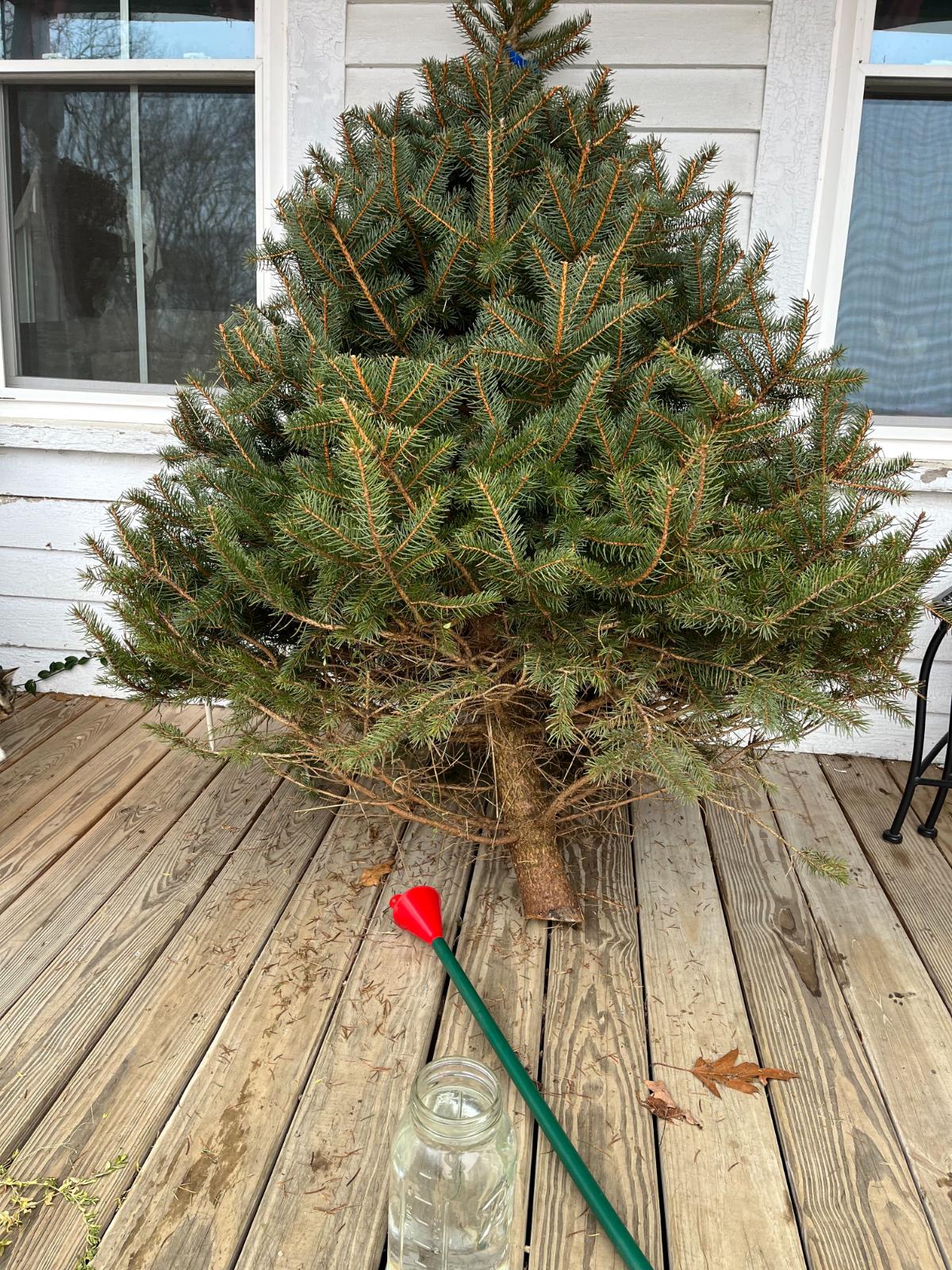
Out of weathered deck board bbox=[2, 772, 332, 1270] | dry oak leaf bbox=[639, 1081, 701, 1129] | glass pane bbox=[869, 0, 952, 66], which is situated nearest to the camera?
weathered deck board bbox=[2, 772, 332, 1270]

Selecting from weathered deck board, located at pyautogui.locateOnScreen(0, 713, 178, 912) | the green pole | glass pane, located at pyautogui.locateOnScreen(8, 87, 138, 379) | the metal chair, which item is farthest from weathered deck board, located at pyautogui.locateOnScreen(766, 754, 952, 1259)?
glass pane, located at pyautogui.locateOnScreen(8, 87, 138, 379)

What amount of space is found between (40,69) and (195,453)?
1735 millimetres

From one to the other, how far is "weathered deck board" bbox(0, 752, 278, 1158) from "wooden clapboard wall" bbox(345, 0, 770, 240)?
2013 millimetres

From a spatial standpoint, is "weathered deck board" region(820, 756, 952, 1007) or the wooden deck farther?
"weathered deck board" region(820, 756, 952, 1007)

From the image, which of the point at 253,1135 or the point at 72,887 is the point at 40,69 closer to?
the point at 72,887

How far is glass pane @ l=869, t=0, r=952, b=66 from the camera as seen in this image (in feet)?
8.02

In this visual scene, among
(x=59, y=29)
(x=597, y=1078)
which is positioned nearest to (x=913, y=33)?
(x=59, y=29)

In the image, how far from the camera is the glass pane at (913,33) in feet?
8.02

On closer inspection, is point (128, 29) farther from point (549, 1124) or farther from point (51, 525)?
point (549, 1124)

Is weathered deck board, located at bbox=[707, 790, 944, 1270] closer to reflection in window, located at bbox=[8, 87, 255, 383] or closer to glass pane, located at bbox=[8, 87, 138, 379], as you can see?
reflection in window, located at bbox=[8, 87, 255, 383]

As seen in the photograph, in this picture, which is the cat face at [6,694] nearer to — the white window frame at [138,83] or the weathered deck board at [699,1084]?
the white window frame at [138,83]

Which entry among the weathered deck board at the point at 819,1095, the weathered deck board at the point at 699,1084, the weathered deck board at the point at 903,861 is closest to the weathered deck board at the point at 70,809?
the weathered deck board at the point at 699,1084

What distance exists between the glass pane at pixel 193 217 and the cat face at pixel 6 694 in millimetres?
1043

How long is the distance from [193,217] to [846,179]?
1902 mm
